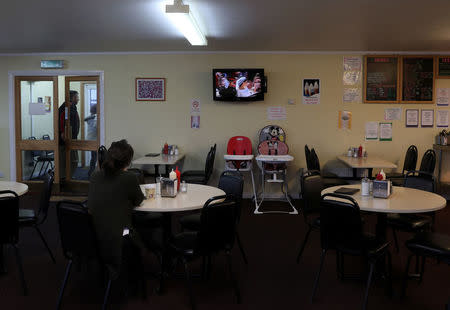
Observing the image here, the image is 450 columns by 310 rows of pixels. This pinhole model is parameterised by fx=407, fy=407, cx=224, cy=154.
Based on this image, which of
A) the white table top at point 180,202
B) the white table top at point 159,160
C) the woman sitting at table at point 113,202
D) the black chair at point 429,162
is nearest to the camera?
the woman sitting at table at point 113,202

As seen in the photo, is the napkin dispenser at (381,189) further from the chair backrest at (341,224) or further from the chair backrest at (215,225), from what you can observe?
the chair backrest at (215,225)

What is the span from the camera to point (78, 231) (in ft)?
8.72

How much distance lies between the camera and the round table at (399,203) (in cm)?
301

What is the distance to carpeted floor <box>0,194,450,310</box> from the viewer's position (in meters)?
3.05

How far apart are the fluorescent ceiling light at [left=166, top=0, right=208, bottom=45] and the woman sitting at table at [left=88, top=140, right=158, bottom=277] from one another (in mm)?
1567

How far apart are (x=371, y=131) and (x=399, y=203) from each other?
12.5ft

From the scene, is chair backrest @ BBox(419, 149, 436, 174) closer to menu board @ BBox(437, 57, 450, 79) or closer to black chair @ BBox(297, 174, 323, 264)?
menu board @ BBox(437, 57, 450, 79)

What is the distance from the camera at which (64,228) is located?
108 inches

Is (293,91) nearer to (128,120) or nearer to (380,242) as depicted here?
(128,120)

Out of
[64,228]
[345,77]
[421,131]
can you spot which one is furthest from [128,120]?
[421,131]

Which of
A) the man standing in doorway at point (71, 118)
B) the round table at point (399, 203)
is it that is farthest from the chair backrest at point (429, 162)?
the man standing in doorway at point (71, 118)

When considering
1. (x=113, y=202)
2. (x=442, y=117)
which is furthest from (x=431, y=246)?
(x=442, y=117)

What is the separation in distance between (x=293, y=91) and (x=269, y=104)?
45 cm

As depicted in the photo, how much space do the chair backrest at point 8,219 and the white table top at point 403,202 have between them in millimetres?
2693
